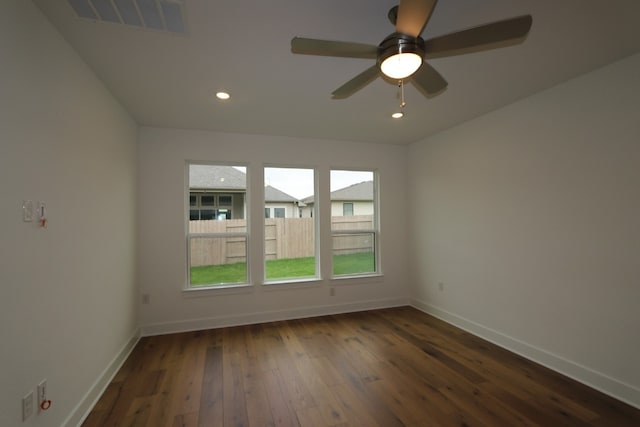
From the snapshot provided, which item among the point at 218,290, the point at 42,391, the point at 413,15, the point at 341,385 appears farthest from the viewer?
the point at 218,290

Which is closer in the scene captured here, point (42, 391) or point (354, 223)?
point (42, 391)

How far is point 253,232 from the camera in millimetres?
3895

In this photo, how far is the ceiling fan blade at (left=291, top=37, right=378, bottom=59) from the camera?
137cm

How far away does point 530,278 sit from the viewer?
282 centimetres

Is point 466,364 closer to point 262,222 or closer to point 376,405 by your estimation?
point 376,405

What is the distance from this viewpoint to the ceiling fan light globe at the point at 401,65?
1.40m

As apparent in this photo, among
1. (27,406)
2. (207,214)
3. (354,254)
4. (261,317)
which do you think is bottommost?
(261,317)

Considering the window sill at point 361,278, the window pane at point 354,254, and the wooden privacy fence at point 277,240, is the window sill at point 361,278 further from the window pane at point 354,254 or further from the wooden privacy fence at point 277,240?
the wooden privacy fence at point 277,240

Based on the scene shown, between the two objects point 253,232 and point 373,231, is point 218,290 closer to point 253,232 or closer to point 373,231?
point 253,232

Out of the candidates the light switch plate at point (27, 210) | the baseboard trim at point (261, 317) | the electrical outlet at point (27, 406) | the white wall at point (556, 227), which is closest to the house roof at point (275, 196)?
the baseboard trim at point (261, 317)

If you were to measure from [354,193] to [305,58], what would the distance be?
2.64m

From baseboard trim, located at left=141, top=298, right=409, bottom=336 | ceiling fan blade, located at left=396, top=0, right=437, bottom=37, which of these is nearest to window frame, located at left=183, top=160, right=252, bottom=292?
baseboard trim, located at left=141, top=298, right=409, bottom=336

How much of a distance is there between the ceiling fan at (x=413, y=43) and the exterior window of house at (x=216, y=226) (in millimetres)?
2760

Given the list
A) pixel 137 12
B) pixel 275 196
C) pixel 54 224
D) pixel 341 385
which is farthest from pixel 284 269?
pixel 137 12
